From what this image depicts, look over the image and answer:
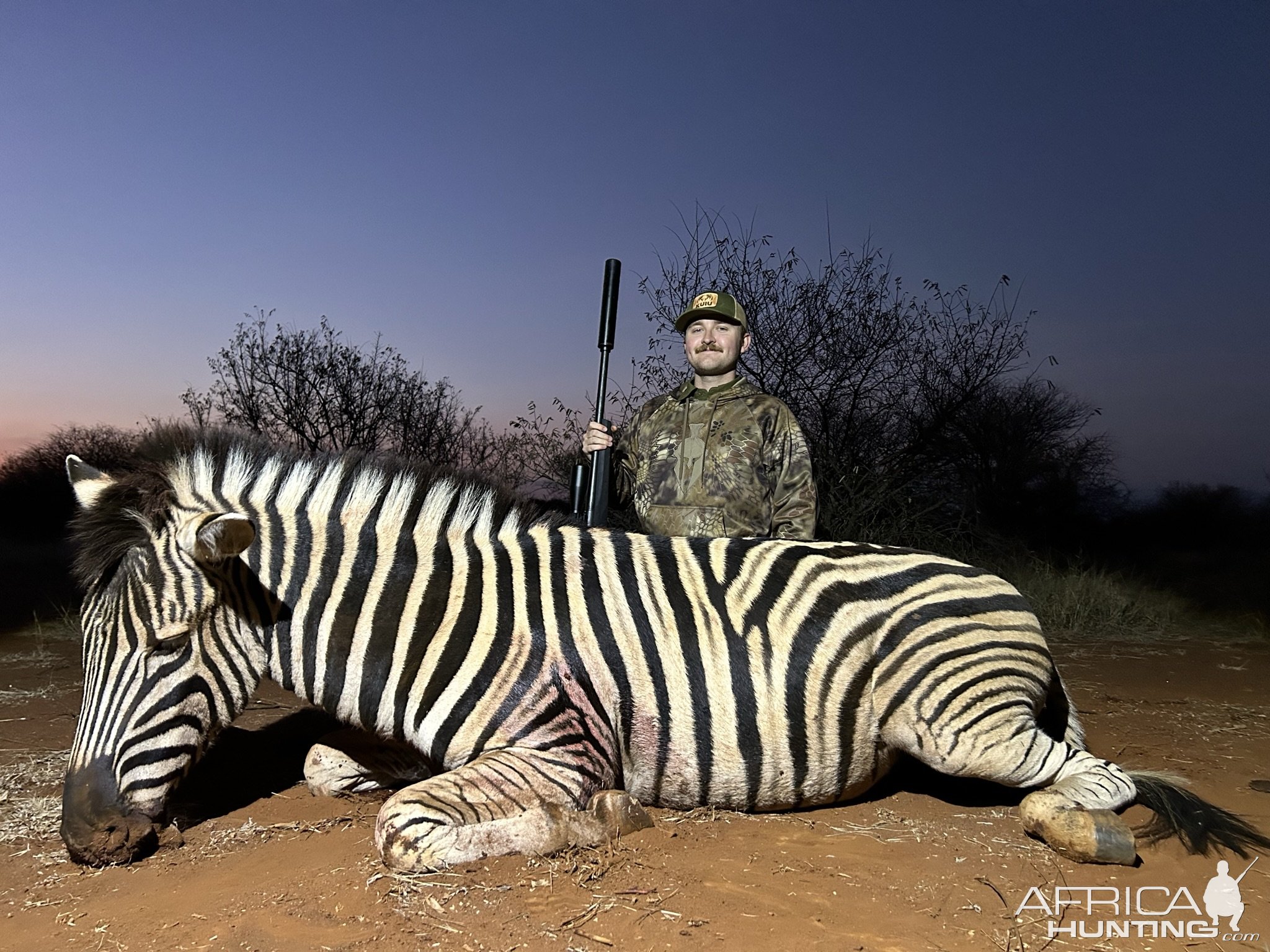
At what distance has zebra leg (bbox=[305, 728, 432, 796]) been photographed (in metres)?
3.25

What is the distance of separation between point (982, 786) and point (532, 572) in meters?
1.99

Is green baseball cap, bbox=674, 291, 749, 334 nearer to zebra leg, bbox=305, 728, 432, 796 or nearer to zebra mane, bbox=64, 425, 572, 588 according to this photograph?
zebra mane, bbox=64, 425, 572, 588

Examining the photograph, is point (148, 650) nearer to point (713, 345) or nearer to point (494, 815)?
point (494, 815)

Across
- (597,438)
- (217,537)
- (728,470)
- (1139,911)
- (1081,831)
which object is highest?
(597,438)

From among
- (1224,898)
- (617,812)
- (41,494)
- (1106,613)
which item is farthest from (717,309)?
(41,494)

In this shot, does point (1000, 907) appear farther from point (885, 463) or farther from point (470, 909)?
point (885, 463)

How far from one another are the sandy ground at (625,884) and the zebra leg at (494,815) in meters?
0.05

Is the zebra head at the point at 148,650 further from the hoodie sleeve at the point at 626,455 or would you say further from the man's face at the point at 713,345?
the man's face at the point at 713,345

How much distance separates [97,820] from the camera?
256 cm

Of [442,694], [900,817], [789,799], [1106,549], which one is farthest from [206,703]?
[1106,549]

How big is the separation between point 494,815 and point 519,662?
48 cm

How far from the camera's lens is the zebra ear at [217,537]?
257 centimetres

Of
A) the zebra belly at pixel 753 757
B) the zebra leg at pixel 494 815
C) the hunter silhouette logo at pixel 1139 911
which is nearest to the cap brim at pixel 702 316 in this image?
the zebra belly at pixel 753 757

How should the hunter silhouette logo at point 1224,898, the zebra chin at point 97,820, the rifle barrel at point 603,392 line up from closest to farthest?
the hunter silhouette logo at point 1224,898, the zebra chin at point 97,820, the rifle barrel at point 603,392
